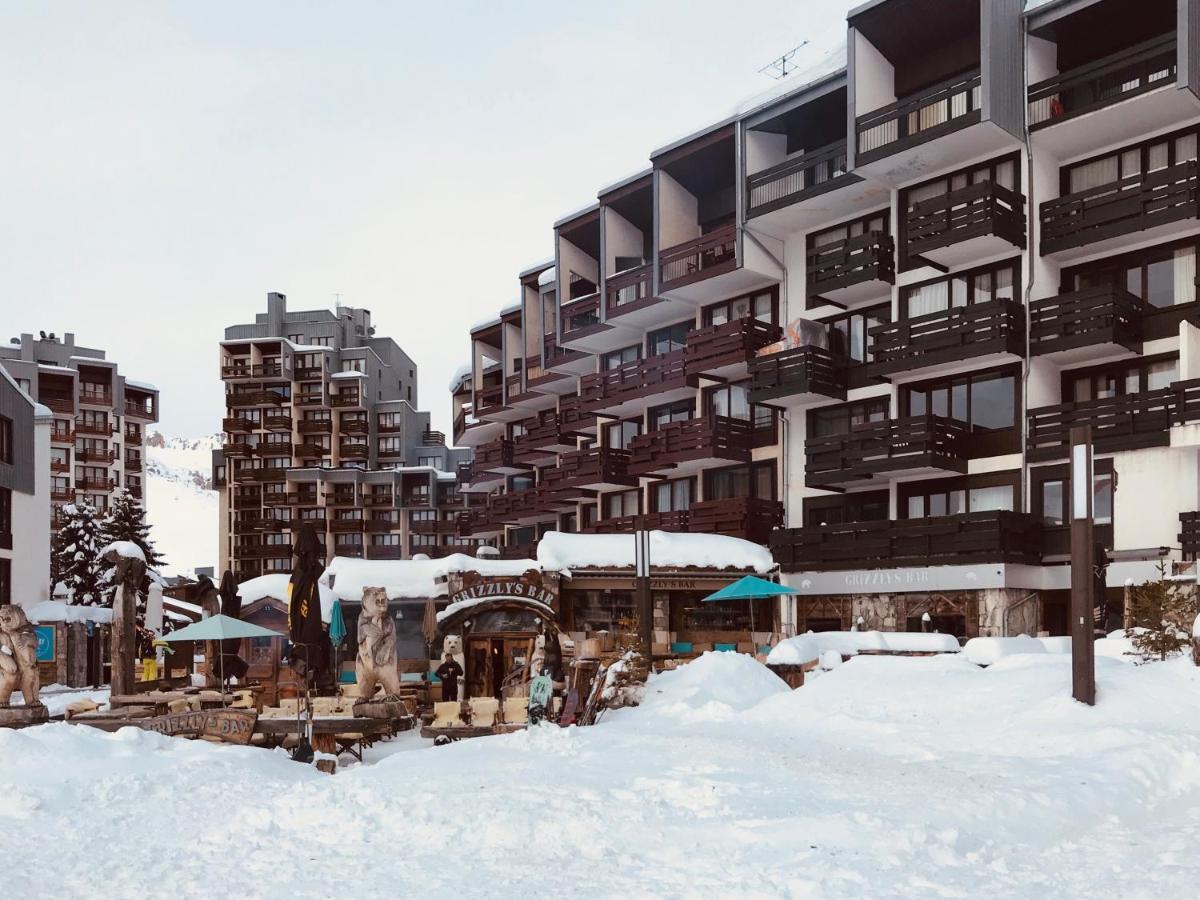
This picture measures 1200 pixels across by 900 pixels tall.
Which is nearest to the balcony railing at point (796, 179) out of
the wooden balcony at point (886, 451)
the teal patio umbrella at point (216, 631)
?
the wooden balcony at point (886, 451)

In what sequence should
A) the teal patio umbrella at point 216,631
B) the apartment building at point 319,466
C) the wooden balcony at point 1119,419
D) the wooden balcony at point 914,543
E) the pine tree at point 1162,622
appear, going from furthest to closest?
the apartment building at point 319,466, the wooden balcony at point 914,543, the wooden balcony at point 1119,419, the teal patio umbrella at point 216,631, the pine tree at point 1162,622

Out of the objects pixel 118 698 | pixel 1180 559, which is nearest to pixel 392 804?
pixel 118 698

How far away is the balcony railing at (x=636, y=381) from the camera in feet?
133

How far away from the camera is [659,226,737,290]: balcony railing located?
3744 cm

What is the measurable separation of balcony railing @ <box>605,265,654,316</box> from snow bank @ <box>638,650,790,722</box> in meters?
19.7

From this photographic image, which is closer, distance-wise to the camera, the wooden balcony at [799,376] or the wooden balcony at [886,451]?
the wooden balcony at [886,451]

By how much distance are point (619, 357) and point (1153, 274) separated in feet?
68.0

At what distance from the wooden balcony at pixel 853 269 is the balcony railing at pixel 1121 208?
456cm

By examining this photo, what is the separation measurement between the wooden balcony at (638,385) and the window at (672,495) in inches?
117

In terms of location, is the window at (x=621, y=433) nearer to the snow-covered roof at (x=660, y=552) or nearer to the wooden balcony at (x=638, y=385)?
the wooden balcony at (x=638, y=385)

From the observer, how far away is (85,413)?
87.4 meters

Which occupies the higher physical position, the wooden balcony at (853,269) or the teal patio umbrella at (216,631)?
the wooden balcony at (853,269)

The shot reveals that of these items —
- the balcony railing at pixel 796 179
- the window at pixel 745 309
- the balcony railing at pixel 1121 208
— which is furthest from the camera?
the window at pixel 745 309

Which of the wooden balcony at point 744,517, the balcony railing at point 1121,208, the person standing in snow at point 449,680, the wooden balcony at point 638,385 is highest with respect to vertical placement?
the balcony railing at point 1121,208
